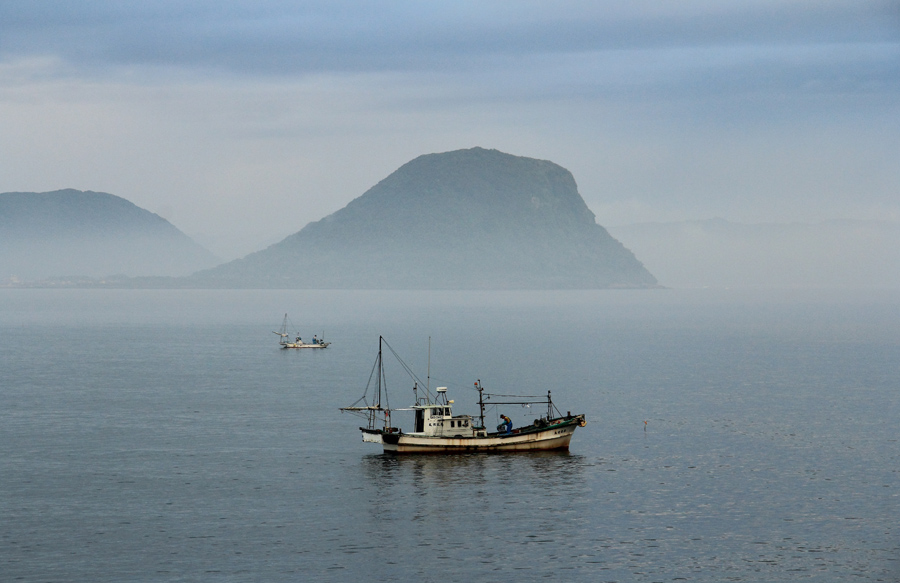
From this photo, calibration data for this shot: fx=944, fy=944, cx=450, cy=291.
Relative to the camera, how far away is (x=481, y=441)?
99.5 m

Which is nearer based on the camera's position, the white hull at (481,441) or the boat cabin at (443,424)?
the white hull at (481,441)

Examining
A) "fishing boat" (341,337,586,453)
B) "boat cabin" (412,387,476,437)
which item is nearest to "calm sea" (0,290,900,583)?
"fishing boat" (341,337,586,453)

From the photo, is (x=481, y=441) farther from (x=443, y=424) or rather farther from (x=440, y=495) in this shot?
(x=440, y=495)

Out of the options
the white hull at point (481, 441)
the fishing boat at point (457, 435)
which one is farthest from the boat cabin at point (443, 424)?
the white hull at point (481, 441)

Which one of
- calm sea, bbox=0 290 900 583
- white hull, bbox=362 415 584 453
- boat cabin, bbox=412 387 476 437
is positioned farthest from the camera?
boat cabin, bbox=412 387 476 437

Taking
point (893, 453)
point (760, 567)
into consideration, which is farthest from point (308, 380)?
point (760, 567)

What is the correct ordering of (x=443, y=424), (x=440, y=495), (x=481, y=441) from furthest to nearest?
(x=481, y=441) → (x=443, y=424) → (x=440, y=495)

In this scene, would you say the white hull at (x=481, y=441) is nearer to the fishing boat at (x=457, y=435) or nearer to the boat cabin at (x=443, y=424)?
the fishing boat at (x=457, y=435)

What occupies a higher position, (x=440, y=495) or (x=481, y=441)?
(x=481, y=441)

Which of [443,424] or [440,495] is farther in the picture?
[443,424]

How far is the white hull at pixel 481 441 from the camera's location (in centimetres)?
9831

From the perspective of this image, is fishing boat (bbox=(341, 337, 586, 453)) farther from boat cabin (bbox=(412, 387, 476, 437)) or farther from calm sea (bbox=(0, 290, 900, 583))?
calm sea (bbox=(0, 290, 900, 583))

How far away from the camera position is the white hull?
98.3 metres

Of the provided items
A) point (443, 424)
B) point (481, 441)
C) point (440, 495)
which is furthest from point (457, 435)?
point (440, 495)
